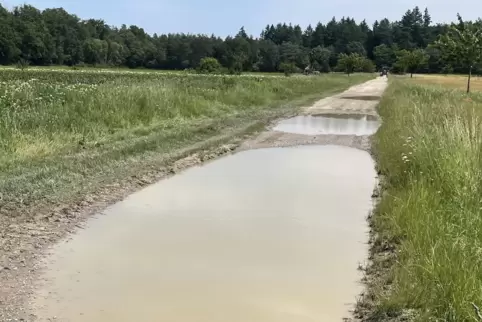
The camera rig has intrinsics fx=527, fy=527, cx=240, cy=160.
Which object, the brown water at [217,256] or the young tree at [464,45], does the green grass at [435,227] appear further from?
the young tree at [464,45]

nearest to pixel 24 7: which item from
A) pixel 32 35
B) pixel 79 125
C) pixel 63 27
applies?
pixel 63 27

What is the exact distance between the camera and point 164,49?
132 metres

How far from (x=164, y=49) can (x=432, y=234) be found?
430 feet

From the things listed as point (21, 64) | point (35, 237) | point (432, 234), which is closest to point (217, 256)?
point (35, 237)

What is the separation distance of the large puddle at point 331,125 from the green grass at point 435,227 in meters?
7.70

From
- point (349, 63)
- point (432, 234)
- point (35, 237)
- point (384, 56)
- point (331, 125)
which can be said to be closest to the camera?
point (432, 234)

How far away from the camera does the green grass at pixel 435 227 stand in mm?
4156

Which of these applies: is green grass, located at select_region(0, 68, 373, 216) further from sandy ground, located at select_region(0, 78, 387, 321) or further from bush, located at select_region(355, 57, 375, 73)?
bush, located at select_region(355, 57, 375, 73)

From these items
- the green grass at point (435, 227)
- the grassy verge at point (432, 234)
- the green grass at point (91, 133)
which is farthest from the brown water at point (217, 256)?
the green grass at point (91, 133)

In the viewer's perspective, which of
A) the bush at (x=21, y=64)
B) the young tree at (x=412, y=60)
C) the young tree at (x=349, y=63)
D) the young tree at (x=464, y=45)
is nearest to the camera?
the young tree at (x=464, y=45)

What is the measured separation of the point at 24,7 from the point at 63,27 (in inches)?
549

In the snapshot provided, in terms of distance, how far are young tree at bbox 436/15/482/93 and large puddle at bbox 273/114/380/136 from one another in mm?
20390

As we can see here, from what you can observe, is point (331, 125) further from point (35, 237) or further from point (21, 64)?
point (21, 64)

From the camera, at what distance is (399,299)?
444 centimetres
